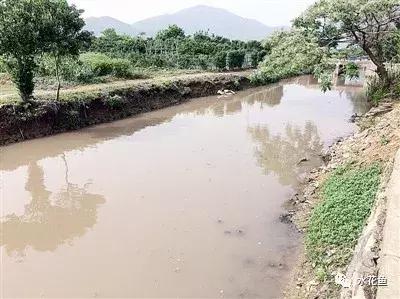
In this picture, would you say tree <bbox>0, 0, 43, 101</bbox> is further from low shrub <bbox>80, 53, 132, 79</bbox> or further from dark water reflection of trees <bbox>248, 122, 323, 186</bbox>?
dark water reflection of trees <bbox>248, 122, 323, 186</bbox>

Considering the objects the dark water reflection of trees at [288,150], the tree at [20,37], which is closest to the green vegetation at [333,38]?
the dark water reflection of trees at [288,150]

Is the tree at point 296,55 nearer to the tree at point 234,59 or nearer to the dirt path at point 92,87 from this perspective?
the dirt path at point 92,87

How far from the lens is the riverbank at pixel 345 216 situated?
212 inches

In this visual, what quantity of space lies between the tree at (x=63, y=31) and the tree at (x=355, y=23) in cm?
973

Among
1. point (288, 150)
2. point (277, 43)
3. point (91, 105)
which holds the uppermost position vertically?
point (277, 43)

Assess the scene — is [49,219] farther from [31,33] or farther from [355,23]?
[355,23]

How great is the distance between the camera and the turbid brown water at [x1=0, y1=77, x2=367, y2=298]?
7.26 metres

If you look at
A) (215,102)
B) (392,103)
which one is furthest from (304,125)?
(215,102)

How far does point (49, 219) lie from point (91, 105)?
32.3 ft

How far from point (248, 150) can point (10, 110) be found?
860 centimetres

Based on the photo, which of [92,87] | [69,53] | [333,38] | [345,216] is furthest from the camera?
[92,87]

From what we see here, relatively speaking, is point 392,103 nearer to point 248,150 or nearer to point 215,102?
point 248,150

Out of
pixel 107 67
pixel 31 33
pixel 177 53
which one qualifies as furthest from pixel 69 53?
pixel 177 53

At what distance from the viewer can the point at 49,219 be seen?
9656mm
